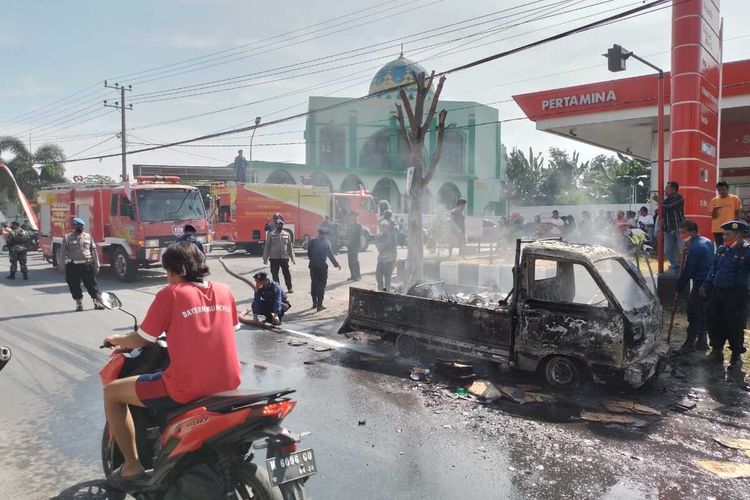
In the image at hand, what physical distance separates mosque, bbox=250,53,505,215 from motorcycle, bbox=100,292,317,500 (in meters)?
32.4

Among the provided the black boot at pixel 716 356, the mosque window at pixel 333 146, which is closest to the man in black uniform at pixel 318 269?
the black boot at pixel 716 356

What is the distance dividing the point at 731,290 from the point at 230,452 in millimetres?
6177

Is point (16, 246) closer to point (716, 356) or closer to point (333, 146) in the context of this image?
point (716, 356)

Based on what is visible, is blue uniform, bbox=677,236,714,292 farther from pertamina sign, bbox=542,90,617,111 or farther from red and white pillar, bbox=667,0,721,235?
pertamina sign, bbox=542,90,617,111

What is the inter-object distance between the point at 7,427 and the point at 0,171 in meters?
36.1

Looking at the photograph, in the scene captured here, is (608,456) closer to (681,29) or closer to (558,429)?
(558,429)

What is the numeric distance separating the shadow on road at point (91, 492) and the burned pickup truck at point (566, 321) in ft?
13.1

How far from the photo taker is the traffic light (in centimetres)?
1115

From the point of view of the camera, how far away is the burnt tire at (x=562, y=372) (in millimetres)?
5848

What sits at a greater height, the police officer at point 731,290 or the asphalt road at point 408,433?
the police officer at point 731,290

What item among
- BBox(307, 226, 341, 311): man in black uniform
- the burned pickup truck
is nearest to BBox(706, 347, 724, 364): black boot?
the burned pickup truck

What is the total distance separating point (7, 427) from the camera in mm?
4945

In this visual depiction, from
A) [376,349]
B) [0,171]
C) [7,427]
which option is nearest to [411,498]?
[7,427]

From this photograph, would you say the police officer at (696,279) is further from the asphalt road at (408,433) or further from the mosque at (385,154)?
the mosque at (385,154)
